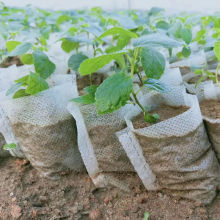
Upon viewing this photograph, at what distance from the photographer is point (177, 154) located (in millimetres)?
922

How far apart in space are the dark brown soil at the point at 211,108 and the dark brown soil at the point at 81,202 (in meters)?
0.30

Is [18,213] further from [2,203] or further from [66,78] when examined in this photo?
[66,78]

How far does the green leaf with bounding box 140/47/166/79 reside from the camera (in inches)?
34.9

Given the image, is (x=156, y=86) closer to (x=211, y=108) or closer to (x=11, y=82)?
(x=211, y=108)

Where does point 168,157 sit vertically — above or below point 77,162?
above

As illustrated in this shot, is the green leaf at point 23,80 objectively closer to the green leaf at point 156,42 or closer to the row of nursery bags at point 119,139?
the row of nursery bags at point 119,139

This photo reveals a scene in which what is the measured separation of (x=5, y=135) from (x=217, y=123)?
833mm

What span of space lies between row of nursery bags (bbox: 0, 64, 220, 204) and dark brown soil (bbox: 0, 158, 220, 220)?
0.04 meters

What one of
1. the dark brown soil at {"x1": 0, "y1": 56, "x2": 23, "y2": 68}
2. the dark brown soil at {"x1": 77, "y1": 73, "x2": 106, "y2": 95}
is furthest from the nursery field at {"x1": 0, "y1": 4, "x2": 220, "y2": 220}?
the dark brown soil at {"x1": 0, "y1": 56, "x2": 23, "y2": 68}

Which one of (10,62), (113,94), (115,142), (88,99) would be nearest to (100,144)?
(115,142)

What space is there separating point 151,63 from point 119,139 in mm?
272

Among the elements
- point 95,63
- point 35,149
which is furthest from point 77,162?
point 95,63

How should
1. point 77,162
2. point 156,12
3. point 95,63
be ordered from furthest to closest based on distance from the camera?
point 156,12 < point 77,162 < point 95,63

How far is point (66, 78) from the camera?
1.21 metres
